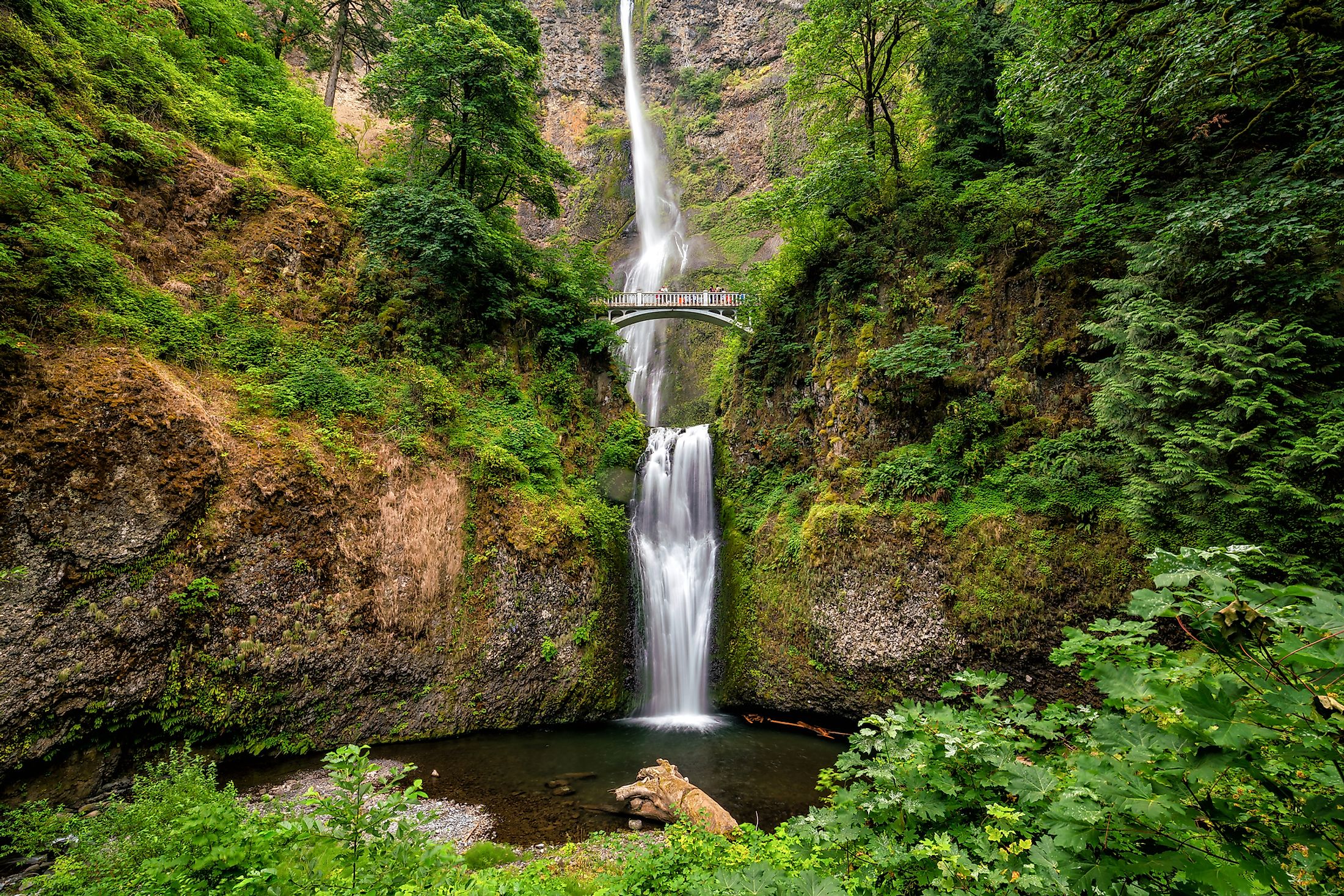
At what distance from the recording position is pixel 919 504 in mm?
8719

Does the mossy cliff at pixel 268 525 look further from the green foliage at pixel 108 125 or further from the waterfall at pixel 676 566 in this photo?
the waterfall at pixel 676 566

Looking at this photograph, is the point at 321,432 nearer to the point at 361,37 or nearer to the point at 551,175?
the point at 551,175

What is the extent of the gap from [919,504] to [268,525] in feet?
35.6

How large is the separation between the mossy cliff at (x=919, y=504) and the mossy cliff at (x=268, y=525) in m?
3.77

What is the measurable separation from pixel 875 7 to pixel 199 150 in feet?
46.8

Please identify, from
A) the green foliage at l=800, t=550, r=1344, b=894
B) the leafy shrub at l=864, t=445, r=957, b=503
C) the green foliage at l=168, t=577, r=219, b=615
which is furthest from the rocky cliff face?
the green foliage at l=800, t=550, r=1344, b=894

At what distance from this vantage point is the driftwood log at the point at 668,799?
18.9 feet

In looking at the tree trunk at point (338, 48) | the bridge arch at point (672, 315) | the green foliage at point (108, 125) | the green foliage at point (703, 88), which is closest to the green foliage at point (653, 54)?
the green foliage at point (703, 88)

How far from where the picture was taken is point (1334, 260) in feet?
17.5

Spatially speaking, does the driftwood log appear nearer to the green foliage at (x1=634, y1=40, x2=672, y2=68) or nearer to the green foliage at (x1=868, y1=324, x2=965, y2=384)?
the green foliage at (x1=868, y1=324, x2=965, y2=384)

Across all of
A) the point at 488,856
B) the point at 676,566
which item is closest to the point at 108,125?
the point at 488,856

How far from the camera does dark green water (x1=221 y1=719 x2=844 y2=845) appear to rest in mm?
6469

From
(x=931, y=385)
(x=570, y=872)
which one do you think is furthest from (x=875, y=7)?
(x=570, y=872)

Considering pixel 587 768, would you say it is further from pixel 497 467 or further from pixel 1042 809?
pixel 1042 809
